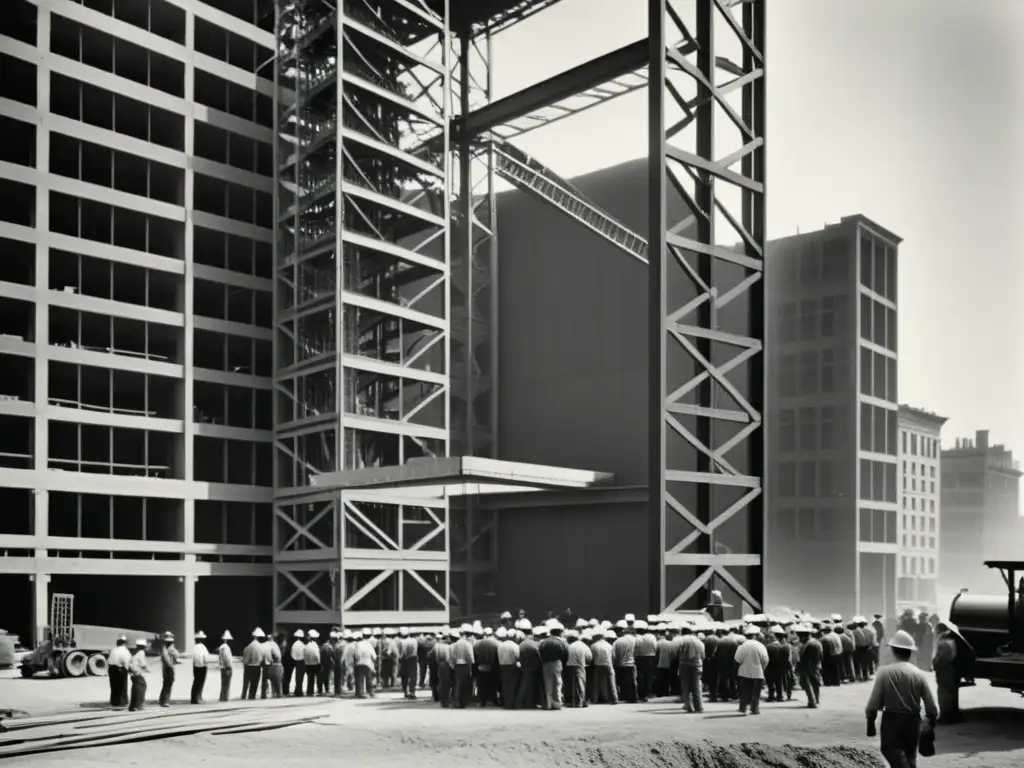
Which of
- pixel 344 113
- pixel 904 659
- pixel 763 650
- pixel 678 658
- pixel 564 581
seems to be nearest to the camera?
pixel 904 659

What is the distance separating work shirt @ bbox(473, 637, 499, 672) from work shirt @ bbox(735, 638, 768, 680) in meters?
5.95

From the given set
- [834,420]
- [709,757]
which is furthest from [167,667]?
[834,420]

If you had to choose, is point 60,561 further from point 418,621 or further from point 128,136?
point 128,136

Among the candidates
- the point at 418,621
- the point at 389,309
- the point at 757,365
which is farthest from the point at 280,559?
the point at 757,365

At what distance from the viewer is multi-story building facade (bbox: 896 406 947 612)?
6506 centimetres

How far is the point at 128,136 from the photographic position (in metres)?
51.3

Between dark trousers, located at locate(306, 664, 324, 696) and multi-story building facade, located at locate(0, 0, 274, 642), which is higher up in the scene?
multi-story building facade, located at locate(0, 0, 274, 642)

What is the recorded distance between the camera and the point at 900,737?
12398 mm

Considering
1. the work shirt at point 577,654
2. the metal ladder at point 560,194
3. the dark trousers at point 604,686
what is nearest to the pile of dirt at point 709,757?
the work shirt at point 577,654

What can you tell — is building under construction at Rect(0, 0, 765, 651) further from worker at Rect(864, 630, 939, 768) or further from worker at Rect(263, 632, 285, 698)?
worker at Rect(864, 630, 939, 768)

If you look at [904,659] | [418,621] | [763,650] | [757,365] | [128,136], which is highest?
[128,136]

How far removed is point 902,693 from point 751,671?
1122 centimetres

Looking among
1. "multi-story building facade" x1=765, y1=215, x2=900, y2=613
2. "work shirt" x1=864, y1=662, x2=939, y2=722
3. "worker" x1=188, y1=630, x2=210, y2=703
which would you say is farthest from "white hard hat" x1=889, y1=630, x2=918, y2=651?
"multi-story building facade" x1=765, y1=215, x2=900, y2=613

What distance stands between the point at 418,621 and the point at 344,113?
22485mm
